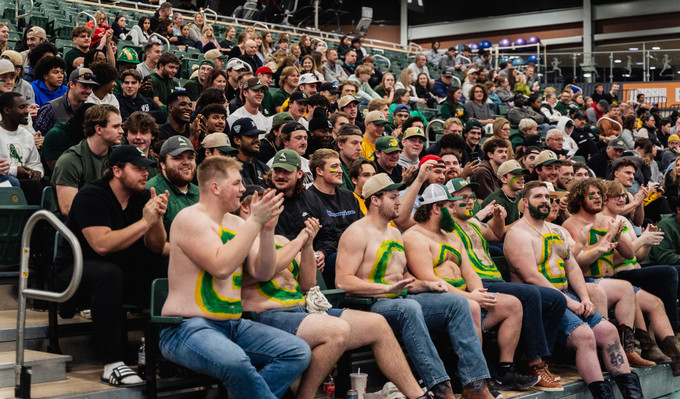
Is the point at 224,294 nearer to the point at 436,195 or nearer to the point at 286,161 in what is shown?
the point at 286,161

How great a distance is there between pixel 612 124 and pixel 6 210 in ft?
38.2

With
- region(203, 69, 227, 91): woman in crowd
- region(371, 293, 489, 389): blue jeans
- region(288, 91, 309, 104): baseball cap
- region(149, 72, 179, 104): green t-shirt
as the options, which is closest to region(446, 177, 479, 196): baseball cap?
region(371, 293, 489, 389): blue jeans

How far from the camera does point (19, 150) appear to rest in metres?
6.18

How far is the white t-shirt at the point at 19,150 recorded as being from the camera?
6086mm

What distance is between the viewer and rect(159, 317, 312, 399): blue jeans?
13.2 ft

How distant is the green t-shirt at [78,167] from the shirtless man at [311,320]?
118 cm

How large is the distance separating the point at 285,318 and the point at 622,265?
4.07 meters

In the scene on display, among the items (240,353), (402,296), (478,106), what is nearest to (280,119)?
(402,296)

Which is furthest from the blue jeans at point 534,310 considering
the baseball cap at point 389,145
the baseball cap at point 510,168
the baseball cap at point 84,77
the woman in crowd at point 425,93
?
the woman in crowd at point 425,93

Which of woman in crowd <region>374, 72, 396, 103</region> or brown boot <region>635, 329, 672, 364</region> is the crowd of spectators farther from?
woman in crowd <region>374, 72, 396, 103</region>

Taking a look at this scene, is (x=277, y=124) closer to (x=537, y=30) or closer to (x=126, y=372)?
(x=126, y=372)

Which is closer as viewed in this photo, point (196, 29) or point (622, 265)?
point (622, 265)

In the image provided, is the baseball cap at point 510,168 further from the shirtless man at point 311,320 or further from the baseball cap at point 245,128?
the shirtless man at point 311,320

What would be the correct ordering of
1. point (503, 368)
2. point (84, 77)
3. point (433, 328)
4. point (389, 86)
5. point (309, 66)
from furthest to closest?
point (389, 86)
point (309, 66)
point (84, 77)
point (503, 368)
point (433, 328)
